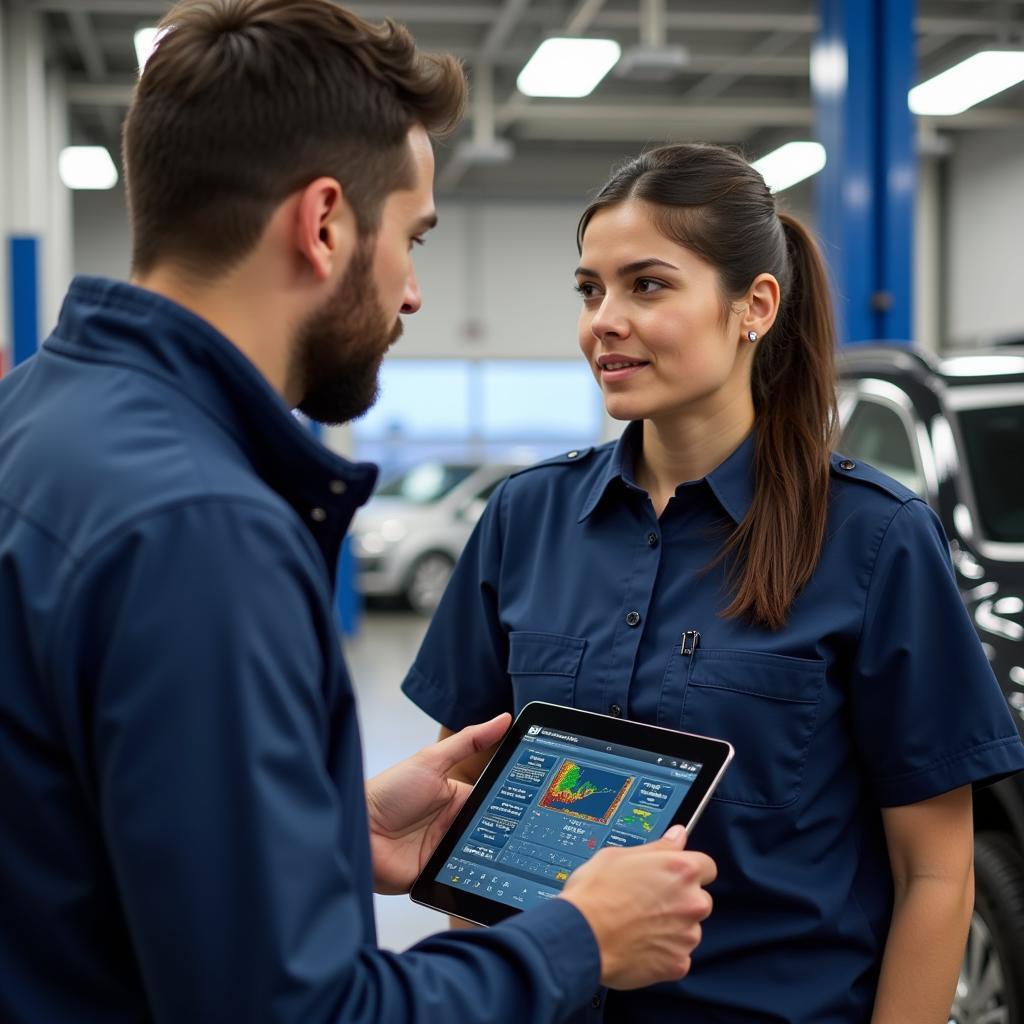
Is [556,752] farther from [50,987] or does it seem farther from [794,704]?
[50,987]

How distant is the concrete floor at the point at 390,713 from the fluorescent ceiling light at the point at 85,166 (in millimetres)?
4764

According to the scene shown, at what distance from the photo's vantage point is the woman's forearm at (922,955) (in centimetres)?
169

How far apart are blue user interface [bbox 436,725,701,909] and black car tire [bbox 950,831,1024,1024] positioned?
1.61 metres

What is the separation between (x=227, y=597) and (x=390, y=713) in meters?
6.73

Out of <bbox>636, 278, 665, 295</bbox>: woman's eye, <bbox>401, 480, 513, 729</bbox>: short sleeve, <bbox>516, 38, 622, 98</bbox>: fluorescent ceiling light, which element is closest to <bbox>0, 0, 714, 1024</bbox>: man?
<bbox>636, 278, 665, 295</bbox>: woman's eye

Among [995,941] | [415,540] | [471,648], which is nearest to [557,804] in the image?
[471,648]

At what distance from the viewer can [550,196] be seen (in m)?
16.8

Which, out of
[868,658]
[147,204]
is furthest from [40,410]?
[868,658]

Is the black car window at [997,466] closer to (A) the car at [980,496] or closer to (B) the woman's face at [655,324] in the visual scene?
(A) the car at [980,496]

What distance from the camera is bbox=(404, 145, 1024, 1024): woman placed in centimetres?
167

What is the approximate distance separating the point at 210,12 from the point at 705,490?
0.96m

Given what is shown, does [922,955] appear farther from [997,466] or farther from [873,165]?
[873,165]

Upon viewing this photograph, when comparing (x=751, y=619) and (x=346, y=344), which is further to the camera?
(x=751, y=619)

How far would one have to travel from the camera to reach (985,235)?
48.1ft
